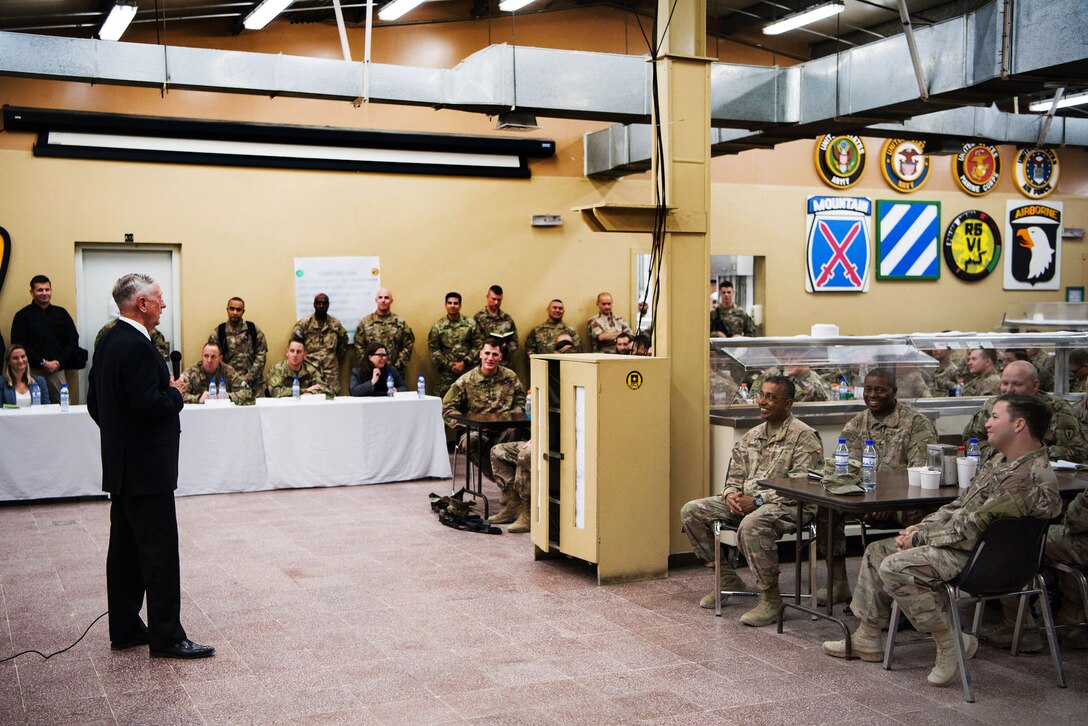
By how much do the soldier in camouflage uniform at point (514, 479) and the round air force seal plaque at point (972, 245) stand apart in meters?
9.63

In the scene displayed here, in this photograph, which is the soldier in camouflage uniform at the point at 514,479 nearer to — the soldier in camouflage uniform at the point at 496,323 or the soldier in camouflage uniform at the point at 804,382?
the soldier in camouflage uniform at the point at 804,382

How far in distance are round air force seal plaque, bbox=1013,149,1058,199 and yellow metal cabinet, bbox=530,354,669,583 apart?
1195 centimetres

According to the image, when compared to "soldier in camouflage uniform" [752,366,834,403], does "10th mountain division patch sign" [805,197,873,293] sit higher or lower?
higher

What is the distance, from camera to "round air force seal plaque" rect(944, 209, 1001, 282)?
51.1ft

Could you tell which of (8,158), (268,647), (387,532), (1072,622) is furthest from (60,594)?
(8,158)

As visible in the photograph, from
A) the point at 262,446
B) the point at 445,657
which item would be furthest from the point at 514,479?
the point at 445,657

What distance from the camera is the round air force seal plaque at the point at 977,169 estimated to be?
51.2 feet

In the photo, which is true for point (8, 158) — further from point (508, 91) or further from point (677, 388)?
point (677, 388)

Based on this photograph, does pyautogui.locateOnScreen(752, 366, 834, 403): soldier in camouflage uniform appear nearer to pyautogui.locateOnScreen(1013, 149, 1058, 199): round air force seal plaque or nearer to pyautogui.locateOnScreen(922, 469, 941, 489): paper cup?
pyautogui.locateOnScreen(922, 469, 941, 489): paper cup

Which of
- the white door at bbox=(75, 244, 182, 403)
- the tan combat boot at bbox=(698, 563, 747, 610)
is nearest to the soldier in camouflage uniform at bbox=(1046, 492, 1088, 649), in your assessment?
the tan combat boot at bbox=(698, 563, 747, 610)

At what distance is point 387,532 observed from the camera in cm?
789

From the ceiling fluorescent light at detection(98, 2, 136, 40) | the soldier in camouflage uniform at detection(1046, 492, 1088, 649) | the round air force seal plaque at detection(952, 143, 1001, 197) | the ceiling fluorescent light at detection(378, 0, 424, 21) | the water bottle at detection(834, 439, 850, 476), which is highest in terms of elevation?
the ceiling fluorescent light at detection(378, 0, 424, 21)

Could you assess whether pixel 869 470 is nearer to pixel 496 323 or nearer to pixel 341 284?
pixel 496 323

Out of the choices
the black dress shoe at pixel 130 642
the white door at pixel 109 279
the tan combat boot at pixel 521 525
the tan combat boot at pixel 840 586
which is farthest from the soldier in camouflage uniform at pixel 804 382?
the white door at pixel 109 279
